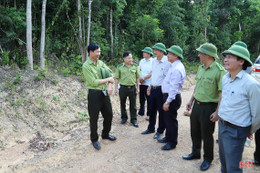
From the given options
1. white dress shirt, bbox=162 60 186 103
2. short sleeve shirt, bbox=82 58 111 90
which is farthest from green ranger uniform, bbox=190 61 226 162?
short sleeve shirt, bbox=82 58 111 90

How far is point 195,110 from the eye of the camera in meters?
3.37

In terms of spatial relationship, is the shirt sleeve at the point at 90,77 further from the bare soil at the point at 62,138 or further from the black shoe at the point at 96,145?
the bare soil at the point at 62,138

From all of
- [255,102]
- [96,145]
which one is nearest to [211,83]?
[255,102]

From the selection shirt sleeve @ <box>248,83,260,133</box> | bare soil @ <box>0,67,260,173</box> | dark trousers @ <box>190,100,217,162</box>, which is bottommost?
bare soil @ <box>0,67,260,173</box>

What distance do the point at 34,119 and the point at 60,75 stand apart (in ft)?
8.41

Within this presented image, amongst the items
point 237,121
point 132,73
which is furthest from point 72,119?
Result: point 237,121

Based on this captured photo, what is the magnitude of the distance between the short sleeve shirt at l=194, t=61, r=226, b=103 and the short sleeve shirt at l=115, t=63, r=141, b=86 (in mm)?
2584

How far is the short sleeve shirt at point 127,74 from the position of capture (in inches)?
222

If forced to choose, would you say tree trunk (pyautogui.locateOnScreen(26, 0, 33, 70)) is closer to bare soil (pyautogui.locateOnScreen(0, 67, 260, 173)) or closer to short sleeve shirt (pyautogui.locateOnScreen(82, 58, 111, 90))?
bare soil (pyautogui.locateOnScreen(0, 67, 260, 173))

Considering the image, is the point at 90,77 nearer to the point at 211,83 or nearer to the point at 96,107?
the point at 96,107

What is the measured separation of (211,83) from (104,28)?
390 inches

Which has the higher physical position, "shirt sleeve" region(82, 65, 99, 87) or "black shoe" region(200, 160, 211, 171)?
"shirt sleeve" region(82, 65, 99, 87)

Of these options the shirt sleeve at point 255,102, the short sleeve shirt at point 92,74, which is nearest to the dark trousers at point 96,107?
the short sleeve shirt at point 92,74

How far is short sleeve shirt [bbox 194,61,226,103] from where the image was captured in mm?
3152
